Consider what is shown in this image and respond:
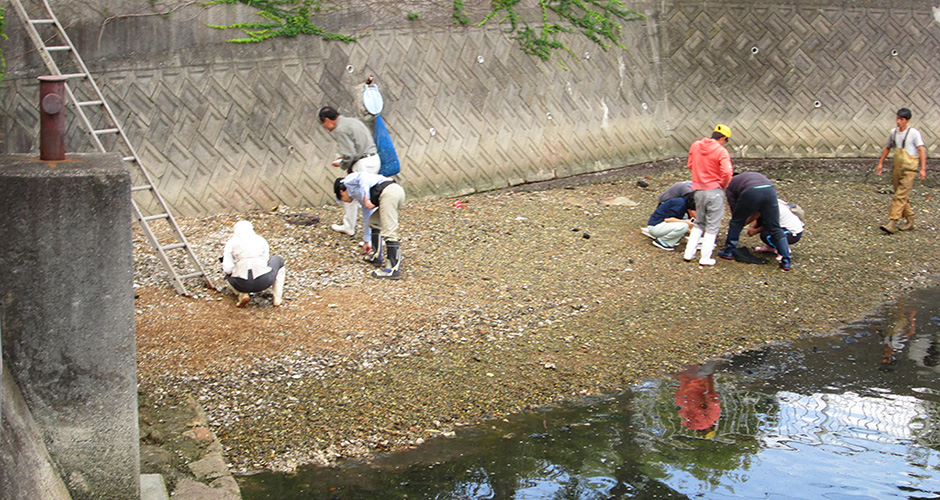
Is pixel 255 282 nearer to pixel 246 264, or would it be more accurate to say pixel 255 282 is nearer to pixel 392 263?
pixel 246 264

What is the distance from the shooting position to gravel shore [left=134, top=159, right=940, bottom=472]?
6328 mm

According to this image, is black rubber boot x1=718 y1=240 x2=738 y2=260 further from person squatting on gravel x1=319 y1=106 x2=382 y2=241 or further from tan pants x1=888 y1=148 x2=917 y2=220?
person squatting on gravel x1=319 y1=106 x2=382 y2=241

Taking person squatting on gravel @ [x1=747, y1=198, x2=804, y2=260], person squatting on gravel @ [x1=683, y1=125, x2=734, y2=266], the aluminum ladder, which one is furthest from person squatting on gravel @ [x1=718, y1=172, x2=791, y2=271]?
the aluminum ladder

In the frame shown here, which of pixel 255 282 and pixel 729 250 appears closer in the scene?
pixel 255 282

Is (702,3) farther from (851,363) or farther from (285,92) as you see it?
(851,363)

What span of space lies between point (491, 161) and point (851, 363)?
6.73 meters

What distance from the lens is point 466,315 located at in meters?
8.16

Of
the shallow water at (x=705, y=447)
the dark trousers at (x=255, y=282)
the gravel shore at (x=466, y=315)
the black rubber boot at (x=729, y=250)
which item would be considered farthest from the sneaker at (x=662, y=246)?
the dark trousers at (x=255, y=282)

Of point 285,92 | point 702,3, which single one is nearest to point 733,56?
point 702,3

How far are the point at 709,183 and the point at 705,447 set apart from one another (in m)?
4.52

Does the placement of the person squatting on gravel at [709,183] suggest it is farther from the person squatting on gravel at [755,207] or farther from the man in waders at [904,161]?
the man in waders at [904,161]

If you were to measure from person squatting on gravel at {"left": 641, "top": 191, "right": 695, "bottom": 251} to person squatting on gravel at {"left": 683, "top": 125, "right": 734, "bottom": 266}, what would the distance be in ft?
1.19

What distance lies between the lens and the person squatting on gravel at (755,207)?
32.4 ft

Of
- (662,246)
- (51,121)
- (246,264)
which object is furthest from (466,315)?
(51,121)
